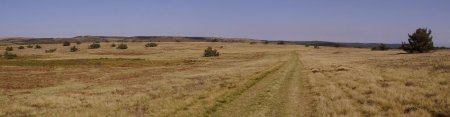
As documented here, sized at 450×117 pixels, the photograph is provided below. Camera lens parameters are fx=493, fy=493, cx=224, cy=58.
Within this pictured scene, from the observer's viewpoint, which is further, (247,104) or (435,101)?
(247,104)

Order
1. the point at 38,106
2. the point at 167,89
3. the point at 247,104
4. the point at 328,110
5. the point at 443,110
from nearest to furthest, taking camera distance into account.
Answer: the point at 443,110, the point at 328,110, the point at 247,104, the point at 38,106, the point at 167,89

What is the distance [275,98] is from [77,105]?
9151 millimetres

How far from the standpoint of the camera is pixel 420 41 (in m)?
89.7

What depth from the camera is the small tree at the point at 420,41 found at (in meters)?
89.4

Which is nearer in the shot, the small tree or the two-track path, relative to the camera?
the two-track path

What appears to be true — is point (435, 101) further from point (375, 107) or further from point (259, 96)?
point (259, 96)

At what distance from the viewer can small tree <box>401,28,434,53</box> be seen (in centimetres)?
8938

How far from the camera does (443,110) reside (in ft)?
55.7

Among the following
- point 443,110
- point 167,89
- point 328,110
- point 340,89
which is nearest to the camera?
point 443,110

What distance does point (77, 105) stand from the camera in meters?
22.5

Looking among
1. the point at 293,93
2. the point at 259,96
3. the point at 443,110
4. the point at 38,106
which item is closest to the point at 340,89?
the point at 293,93

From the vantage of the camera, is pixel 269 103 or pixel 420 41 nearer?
pixel 269 103

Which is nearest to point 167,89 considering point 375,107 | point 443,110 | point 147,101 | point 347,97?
point 147,101

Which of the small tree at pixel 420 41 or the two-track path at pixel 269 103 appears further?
the small tree at pixel 420 41
